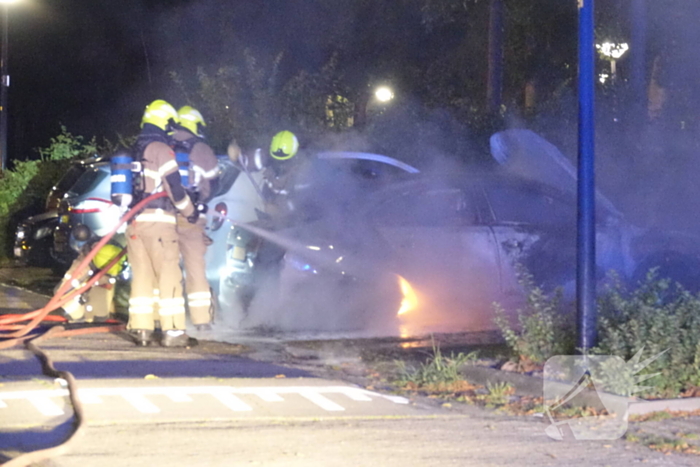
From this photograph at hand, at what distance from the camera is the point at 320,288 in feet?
26.5

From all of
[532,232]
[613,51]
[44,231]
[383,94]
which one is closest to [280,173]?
[532,232]

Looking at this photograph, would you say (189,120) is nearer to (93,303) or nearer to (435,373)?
(93,303)

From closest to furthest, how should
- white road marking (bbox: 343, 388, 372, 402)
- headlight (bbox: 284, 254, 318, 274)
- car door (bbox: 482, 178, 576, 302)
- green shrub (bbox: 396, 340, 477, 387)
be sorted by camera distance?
1. white road marking (bbox: 343, 388, 372, 402)
2. green shrub (bbox: 396, 340, 477, 387)
3. headlight (bbox: 284, 254, 318, 274)
4. car door (bbox: 482, 178, 576, 302)

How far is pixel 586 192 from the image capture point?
611cm

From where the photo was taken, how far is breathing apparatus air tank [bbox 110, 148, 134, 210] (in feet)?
24.2

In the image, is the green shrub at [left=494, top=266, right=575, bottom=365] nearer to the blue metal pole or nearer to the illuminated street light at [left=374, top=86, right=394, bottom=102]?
the blue metal pole

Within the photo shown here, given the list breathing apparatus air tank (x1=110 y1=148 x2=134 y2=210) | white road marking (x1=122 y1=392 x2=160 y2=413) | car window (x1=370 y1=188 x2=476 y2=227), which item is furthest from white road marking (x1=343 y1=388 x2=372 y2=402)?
breathing apparatus air tank (x1=110 y1=148 x2=134 y2=210)

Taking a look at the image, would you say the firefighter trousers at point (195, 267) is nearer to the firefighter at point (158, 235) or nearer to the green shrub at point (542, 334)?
the firefighter at point (158, 235)

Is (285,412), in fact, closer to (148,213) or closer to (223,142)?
(148,213)

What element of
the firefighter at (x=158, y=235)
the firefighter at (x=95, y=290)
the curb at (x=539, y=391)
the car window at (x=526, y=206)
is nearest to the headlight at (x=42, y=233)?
the firefighter at (x=95, y=290)

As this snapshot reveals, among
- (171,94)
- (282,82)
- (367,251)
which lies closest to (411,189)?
(367,251)

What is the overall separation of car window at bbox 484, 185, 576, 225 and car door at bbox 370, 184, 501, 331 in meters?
0.23

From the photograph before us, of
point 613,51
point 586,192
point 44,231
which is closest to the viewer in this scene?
point 586,192

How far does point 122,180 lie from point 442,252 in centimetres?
282
